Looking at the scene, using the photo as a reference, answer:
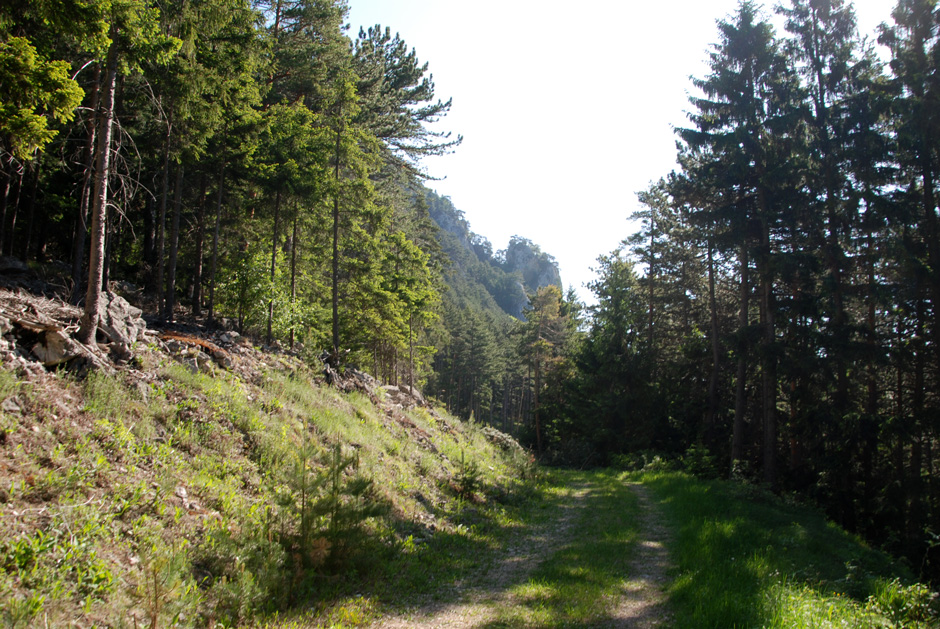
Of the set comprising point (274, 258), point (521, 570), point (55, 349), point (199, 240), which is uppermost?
point (199, 240)

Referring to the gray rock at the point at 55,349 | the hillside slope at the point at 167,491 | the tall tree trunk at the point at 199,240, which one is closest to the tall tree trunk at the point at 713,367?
the hillside slope at the point at 167,491

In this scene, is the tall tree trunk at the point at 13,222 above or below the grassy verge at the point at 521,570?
above

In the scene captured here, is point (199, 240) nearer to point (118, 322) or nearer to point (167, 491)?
point (118, 322)

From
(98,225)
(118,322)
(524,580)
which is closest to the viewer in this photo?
(524,580)

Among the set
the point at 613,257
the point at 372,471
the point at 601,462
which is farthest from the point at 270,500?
the point at 613,257

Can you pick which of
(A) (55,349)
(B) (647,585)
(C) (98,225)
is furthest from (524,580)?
(C) (98,225)

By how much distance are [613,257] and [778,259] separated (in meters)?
16.6

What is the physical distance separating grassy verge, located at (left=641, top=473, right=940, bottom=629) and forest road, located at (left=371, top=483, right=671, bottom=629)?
0.28 m

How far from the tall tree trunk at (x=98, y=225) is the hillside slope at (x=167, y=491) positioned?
1.44ft

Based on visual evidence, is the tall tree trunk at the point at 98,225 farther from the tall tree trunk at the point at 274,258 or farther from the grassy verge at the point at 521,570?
the tall tree trunk at the point at 274,258

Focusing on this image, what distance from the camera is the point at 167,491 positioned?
6203mm

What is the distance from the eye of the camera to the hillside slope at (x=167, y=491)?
14.8ft

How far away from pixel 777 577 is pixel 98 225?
1111 cm

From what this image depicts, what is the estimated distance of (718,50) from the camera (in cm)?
2022
